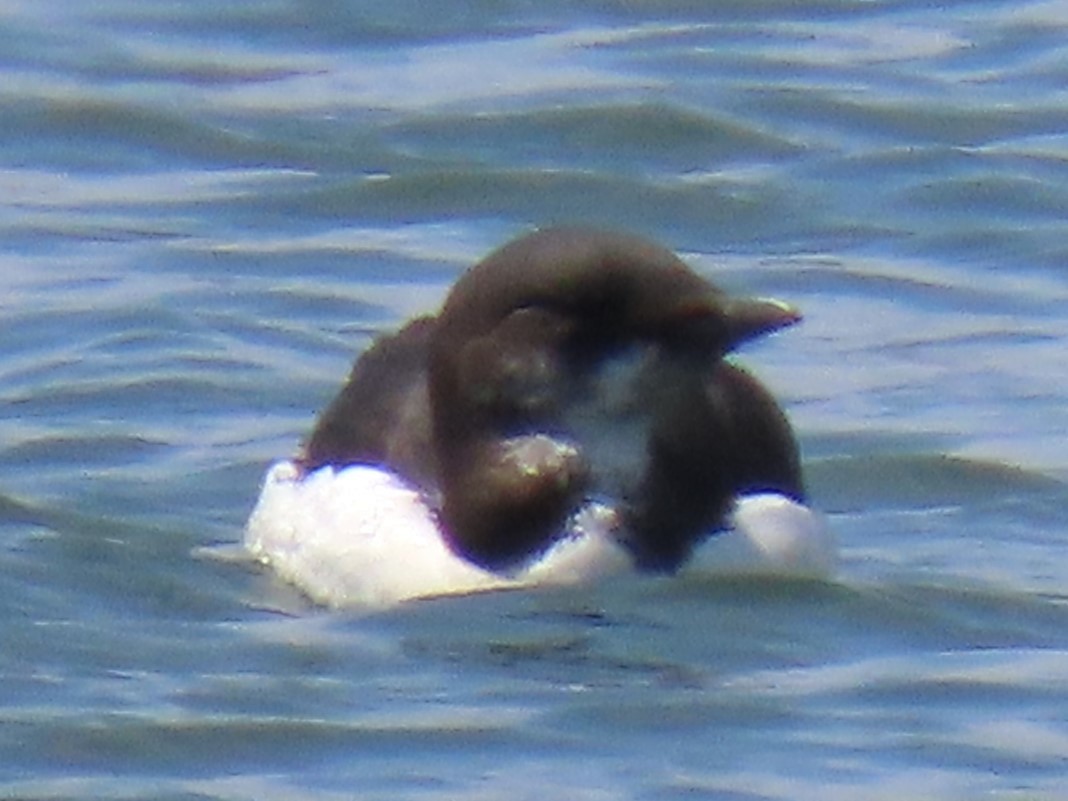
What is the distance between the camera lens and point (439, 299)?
16047mm

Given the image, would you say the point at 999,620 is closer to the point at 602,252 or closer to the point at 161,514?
the point at 602,252

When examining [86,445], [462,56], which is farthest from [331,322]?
[462,56]

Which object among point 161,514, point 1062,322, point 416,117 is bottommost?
point 161,514

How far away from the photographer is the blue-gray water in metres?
11.4

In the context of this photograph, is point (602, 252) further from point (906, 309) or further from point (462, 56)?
point (462, 56)

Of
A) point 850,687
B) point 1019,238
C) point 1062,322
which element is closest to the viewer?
point 850,687

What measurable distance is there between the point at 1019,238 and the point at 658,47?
3142 mm

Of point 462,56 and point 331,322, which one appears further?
point 462,56

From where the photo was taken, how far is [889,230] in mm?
17094

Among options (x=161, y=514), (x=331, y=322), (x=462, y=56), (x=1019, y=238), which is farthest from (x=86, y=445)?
(x=462, y=56)

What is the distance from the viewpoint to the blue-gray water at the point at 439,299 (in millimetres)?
11445

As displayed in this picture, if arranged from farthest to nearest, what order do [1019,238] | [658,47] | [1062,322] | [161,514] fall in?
[658,47], [1019,238], [1062,322], [161,514]

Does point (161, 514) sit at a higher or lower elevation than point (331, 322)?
lower

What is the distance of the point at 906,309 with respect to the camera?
1598 centimetres
